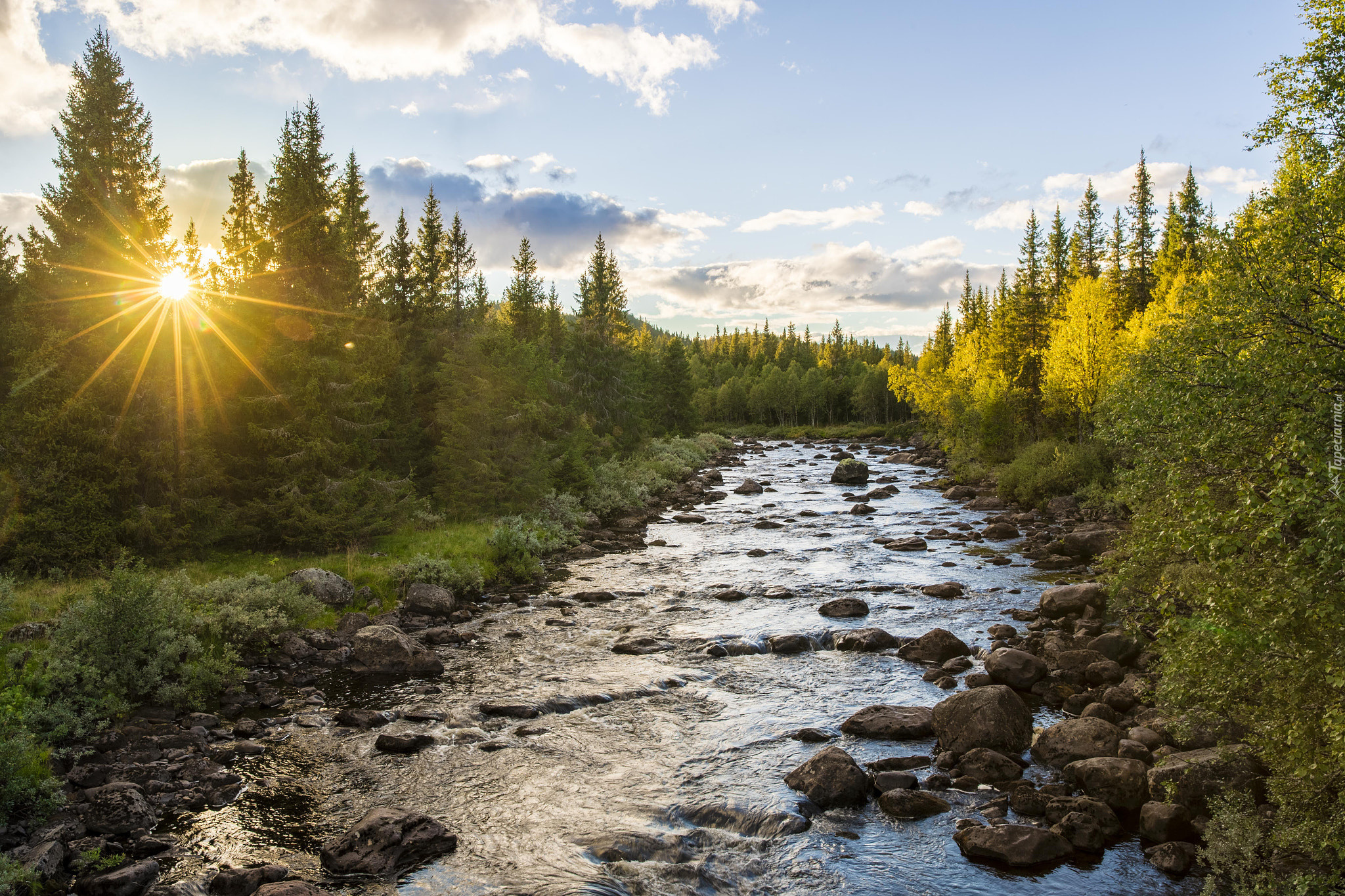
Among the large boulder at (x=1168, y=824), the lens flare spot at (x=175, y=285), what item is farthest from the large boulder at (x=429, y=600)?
the large boulder at (x=1168, y=824)

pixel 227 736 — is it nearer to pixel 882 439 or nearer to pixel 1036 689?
pixel 1036 689

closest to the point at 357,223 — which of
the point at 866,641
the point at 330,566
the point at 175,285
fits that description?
the point at 175,285

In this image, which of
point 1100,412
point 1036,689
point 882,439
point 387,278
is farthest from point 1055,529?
point 882,439

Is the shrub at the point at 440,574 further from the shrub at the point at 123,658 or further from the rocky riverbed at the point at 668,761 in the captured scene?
the shrub at the point at 123,658

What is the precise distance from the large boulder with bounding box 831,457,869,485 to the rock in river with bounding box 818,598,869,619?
34.0 meters

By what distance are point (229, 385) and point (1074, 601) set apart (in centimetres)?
2802

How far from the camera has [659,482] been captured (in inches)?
1884

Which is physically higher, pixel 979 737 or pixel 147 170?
pixel 147 170

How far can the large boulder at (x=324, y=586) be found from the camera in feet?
66.2

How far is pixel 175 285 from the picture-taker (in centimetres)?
2592

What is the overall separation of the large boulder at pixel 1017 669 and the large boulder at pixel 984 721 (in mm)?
1913

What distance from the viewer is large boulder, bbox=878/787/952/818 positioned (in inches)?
434

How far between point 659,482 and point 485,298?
19422mm

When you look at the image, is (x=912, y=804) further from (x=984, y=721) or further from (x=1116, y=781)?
(x=1116, y=781)
